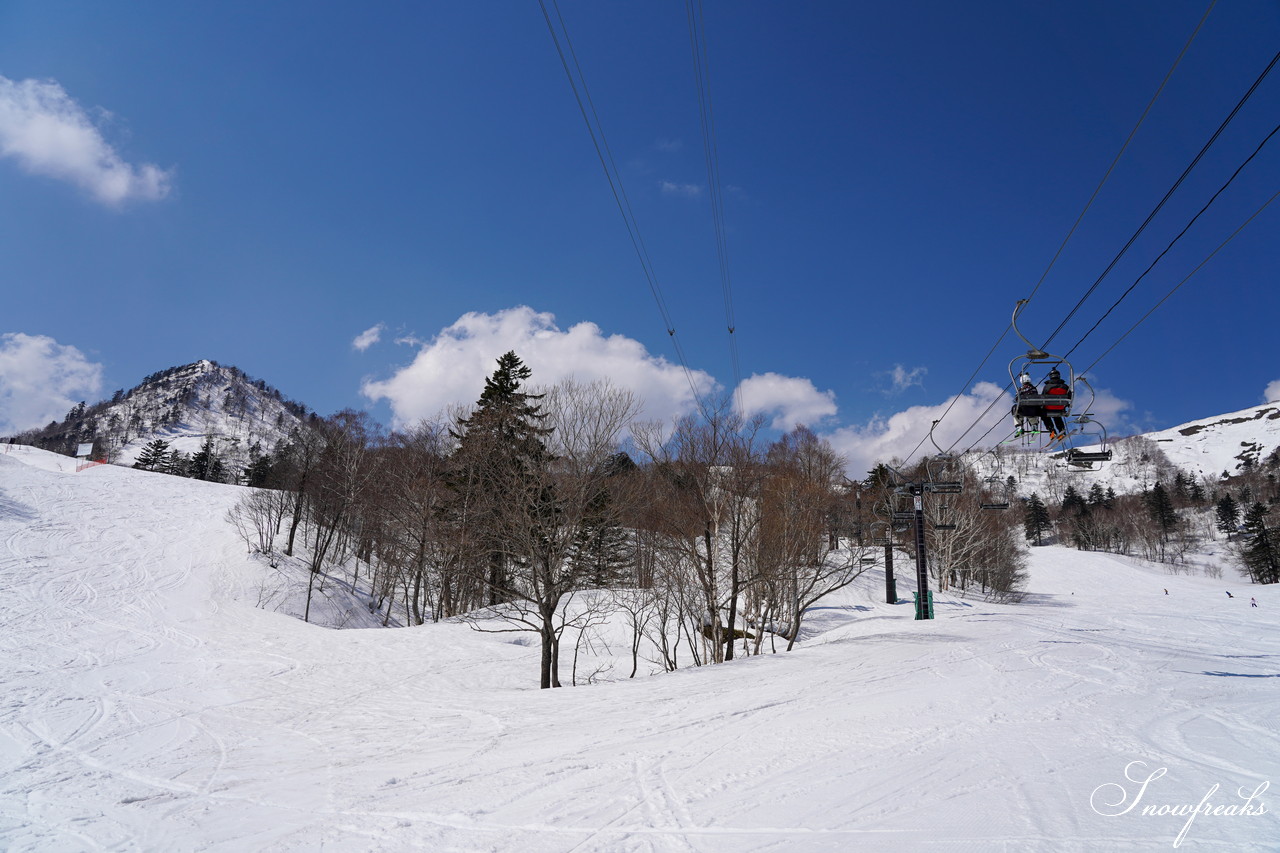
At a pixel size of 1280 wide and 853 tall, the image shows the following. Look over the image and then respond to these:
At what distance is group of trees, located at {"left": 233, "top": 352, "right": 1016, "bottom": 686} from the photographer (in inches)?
655

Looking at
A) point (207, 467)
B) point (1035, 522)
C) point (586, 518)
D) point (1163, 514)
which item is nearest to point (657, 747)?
point (586, 518)

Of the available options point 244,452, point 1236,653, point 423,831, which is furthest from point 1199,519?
point 244,452

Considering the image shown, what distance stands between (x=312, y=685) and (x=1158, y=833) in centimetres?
1758

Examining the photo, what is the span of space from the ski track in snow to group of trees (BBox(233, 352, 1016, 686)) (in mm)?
3989

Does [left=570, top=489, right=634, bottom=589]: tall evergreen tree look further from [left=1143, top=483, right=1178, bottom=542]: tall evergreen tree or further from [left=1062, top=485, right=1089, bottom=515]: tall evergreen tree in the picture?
[left=1062, top=485, right=1089, bottom=515]: tall evergreen tree

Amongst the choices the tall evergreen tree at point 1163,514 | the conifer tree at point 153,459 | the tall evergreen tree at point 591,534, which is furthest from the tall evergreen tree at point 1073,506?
the conifer tree at point 153,459

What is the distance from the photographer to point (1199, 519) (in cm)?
11056

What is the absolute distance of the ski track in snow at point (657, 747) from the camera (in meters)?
5.08

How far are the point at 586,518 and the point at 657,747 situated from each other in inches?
359

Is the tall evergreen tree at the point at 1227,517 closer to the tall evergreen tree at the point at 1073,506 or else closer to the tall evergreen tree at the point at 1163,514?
the tall evergreen tree at the point at 1163,514

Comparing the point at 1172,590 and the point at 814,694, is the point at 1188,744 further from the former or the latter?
the point at 1172,590

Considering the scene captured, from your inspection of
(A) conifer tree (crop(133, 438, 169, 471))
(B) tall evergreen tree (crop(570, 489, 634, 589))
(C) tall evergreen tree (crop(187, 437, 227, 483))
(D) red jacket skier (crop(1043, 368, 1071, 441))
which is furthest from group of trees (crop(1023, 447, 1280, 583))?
(A) conifer tree (crop(133, 438, 169, 471))

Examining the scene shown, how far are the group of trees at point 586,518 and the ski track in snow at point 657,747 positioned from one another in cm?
399

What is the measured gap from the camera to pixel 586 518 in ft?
53.5
